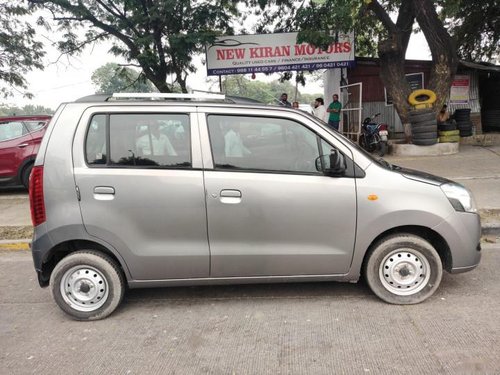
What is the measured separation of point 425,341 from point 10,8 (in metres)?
15.3

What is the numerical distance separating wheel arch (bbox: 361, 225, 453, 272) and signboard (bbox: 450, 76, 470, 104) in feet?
40.9

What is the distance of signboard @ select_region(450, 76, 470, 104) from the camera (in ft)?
47.8

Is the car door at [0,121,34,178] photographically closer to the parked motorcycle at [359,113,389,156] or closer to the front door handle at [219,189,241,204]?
the front door handle at [219,189,241,204]

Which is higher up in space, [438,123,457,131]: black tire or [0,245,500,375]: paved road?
[438,123,457,131]: black tire

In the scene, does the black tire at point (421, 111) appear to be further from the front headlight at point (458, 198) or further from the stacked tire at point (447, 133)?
the front headlight at point (458, 198)

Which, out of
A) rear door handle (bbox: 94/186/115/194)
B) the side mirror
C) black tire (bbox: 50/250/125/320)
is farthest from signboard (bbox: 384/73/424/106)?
black tire (bbox: 50/250/125/320)

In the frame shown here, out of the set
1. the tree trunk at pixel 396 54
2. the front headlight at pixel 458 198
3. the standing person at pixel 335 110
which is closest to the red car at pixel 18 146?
the front headlight at pixel 458 198

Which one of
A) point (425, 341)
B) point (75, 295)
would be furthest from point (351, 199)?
point (75, 295)

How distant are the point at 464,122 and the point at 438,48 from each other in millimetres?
3128

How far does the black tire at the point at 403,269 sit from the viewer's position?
362 centimetres

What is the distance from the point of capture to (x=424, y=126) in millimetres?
10812

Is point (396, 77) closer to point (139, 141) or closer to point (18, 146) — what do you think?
point (18, 146)

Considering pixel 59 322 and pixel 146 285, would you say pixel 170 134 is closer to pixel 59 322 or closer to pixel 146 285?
pixel 146 285

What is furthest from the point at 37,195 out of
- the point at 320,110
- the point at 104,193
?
the point at 320,110
